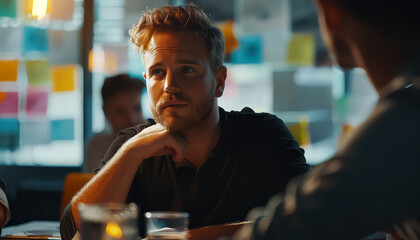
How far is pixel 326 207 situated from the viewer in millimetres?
800

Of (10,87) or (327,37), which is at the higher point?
(10,87)

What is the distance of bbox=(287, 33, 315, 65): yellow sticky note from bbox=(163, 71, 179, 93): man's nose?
2673 millimetres

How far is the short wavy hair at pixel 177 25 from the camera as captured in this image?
1951 mm

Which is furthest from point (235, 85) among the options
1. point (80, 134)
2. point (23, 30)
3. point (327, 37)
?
point (327, 37)

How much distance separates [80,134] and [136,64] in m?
0.82

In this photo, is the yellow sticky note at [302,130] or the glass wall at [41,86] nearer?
the yellow sticky note at [302,130]

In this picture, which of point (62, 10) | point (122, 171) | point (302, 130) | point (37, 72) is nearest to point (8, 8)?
point (62, 10)

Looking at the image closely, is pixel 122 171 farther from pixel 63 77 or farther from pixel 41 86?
pixel 41 86

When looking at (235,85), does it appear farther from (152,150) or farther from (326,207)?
(326,207)

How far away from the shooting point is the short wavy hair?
195cm


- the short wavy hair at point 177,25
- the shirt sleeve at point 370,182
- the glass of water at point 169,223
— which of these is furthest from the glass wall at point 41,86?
the shirt sleeve at point 370,182

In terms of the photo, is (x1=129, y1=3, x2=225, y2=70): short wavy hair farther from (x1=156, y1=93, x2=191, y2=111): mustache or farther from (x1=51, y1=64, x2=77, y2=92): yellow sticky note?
(x1=51, y1=64, x2=77, y2=92): yellow sticky note

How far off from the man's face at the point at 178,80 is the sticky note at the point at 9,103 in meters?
3.30

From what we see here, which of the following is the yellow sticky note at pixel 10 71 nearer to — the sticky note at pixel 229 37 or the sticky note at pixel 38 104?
the sticky note at pixel 38 104
